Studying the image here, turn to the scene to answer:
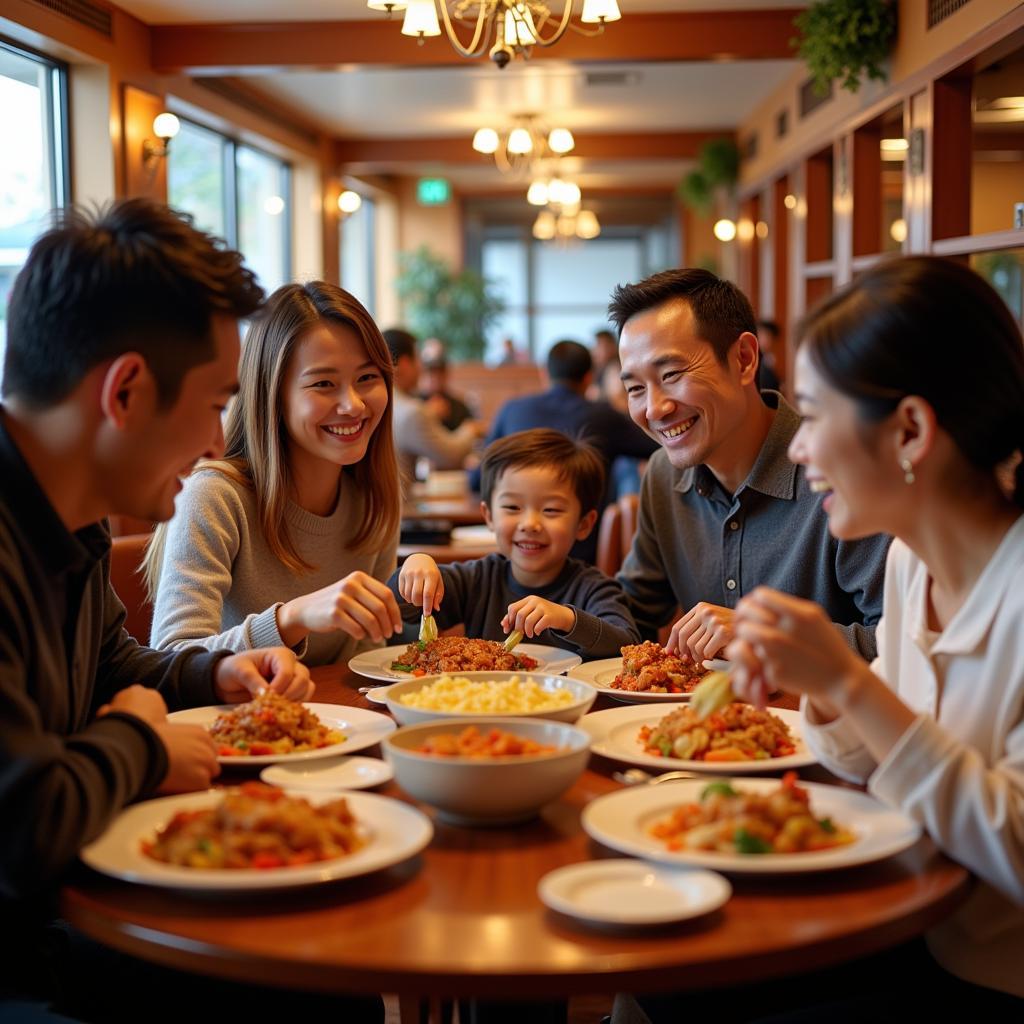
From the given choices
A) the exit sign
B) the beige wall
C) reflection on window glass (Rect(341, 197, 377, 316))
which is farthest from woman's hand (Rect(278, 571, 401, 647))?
the exit sign

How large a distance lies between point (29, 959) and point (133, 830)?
23cm

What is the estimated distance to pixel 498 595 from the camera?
265 cm

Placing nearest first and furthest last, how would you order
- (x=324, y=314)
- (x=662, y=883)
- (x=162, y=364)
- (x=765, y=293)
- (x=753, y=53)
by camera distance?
(x=662, y=883)
(x=162, y=364)
(x=324, y=314)
(x=753, y=53)
(x=765, y=293)

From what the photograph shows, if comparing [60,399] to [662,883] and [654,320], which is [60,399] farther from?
[654,320]

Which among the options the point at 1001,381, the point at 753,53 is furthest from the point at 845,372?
the point at 753,53

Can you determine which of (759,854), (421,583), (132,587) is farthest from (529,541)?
(759,854)

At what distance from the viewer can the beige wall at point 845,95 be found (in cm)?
484

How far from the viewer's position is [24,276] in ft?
4.44

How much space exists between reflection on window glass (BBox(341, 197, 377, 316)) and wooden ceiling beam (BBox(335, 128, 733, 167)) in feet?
5.41

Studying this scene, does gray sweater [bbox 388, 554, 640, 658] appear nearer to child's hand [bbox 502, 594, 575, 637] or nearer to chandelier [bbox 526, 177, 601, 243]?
child's hand [bbox 502, 594, 575, 637]

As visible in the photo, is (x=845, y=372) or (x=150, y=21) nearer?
(x=845, y=372)

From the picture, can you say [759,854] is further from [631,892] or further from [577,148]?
[577,148]

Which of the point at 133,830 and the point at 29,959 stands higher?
the point at 133,830

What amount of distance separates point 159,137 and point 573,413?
10.3 ft
